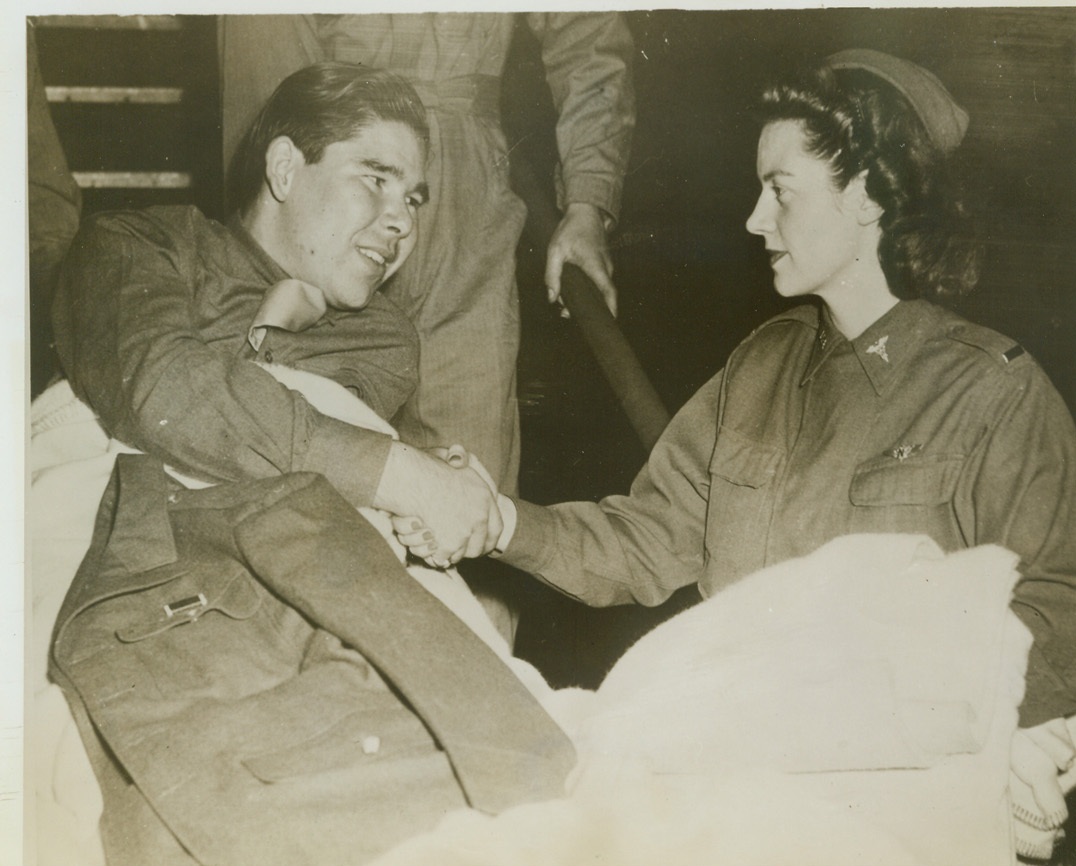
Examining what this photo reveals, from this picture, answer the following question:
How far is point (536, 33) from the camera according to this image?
106 inches

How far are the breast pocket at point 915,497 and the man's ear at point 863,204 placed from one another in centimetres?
58

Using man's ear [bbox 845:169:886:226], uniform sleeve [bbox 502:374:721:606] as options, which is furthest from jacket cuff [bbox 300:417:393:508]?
man's ear [bbox 845:169:886:226]

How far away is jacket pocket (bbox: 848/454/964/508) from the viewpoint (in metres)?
2.48

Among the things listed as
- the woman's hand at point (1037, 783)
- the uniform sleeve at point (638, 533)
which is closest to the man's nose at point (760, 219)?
the uniform sleeve at point (638, 533)

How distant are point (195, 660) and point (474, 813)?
689 millimetres

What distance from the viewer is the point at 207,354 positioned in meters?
2.47

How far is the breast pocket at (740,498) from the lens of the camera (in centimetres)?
256

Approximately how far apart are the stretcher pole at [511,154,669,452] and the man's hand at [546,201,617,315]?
2 centimetres

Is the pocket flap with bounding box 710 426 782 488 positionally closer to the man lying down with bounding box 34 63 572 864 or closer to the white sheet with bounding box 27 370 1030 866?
the white sheet with bounding box 27 370 1030 866

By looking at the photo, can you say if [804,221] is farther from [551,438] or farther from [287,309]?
[287,309]

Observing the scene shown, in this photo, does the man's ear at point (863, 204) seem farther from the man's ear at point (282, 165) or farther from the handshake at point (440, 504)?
the man's ear at point (282, 165)

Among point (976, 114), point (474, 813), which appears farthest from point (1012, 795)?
point (976, 114)

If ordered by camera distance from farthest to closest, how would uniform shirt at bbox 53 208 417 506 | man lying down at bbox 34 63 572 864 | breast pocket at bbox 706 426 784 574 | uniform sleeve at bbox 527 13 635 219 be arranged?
uniform sleeve at bbox 527 13 635 219, breast pocket at bbox 706 426 784 574, uniform shirt at bbox 53 208 417 506, man lying down at bbox 34 63 572 864

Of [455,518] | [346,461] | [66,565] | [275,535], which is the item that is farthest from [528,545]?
[66,565]
